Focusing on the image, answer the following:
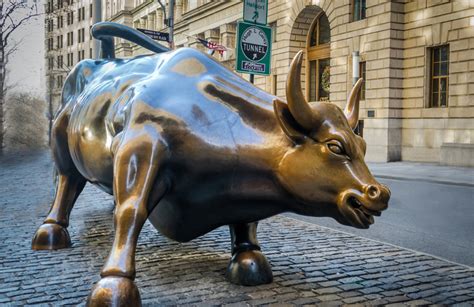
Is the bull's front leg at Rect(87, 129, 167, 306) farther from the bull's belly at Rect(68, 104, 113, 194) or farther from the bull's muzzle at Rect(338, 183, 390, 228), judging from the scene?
the bull's muzzle at Rect(338, 183, 390, 228)

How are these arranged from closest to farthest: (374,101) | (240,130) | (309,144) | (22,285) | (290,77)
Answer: (290,77) → (309,144) → (240,130) → (22,285) → (374,101)

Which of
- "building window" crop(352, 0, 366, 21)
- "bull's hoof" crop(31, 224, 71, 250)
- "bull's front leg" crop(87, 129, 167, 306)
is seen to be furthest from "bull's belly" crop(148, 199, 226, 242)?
"building window" crop(352, 0, 366, 21)

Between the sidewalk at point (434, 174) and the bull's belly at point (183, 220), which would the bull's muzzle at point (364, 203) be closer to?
the bull's belly at point (183, 220)

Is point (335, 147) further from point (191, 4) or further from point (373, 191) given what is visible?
point (191, 4)

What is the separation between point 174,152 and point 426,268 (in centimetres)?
274

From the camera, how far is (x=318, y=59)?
94.1 feet

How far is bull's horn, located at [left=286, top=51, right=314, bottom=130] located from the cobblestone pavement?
1.31m

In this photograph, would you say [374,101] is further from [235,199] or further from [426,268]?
[235,199]

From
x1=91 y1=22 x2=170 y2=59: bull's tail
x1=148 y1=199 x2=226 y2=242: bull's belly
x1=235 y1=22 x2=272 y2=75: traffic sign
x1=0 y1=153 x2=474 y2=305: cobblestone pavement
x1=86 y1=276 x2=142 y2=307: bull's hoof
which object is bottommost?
x1=0 y1=153 x2=474 y2=305: cobblestone pavement

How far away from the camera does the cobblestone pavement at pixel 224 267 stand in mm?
3812

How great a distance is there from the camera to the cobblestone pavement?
3.81 meters

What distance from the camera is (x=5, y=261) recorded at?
477 cm

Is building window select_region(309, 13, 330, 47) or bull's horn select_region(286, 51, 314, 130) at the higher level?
building window select_region(309, 13, 330, 47)

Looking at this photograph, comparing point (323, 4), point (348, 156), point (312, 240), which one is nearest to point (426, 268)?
point (312, 240)
